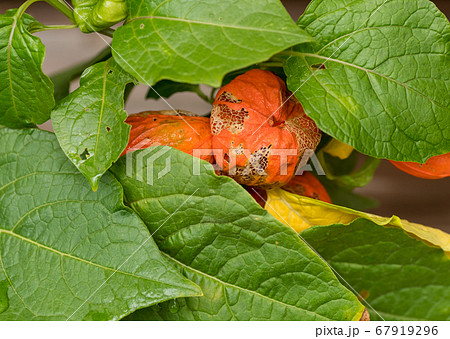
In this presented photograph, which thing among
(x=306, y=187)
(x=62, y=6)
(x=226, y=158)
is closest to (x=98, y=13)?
(x=62, y=6)

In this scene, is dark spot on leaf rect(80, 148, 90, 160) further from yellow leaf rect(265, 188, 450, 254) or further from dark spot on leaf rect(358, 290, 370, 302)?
dark spot on leaf rect(358, 290, 370, 302)

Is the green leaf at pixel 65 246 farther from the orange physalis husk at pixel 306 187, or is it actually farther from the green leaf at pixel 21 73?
the orange physalis husk at pixel 306 187

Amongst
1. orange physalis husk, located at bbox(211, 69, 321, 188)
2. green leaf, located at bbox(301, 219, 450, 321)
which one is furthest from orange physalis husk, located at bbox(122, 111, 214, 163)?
green leaf, located at bbox(301, 219, 450, 321)

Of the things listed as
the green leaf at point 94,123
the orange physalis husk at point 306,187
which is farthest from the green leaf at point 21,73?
the orange physalis husk at point 306,187

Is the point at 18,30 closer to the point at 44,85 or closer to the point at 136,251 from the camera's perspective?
the point at 44,85

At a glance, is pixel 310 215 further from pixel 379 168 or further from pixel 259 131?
pixel 379 168
